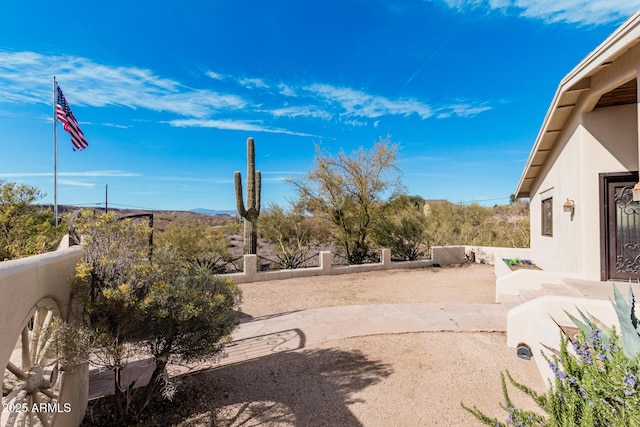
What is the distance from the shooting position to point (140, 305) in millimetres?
2859

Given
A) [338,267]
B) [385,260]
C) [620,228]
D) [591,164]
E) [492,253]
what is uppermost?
[591,164]

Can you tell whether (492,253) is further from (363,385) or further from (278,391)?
(278,391)

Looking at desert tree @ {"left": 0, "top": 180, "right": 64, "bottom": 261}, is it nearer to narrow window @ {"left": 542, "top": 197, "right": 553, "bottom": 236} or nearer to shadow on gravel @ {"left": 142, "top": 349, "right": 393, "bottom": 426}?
shadow on gravel @ {"left": 142, "top": 349, "right": 393, "bottom": 426}

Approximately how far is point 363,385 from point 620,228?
21.9 feet

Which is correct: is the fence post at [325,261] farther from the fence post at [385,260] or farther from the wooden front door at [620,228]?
the wooden front door at [620,228]

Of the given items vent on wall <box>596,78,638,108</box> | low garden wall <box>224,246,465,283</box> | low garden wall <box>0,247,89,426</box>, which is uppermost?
vent on wall <box>596,78,638,108</box>

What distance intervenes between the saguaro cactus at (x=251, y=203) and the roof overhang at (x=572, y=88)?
10.5 metres

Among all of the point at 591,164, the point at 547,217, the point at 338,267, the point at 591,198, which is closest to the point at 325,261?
the point at 338,267

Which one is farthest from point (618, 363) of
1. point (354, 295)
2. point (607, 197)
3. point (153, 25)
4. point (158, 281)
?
point (153, 25)

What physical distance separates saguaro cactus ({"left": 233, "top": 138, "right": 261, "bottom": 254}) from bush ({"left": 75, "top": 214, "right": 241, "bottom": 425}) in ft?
30.8

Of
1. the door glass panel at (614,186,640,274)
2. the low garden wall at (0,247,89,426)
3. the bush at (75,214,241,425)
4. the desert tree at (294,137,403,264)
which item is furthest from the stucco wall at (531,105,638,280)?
the low garden wall at (0,247,89,426)

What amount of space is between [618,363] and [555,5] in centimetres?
1045

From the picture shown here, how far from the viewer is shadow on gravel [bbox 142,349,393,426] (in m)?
3.42

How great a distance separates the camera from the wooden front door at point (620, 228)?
620 cm
